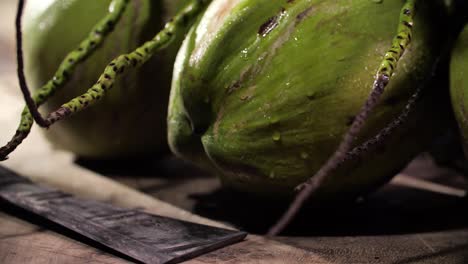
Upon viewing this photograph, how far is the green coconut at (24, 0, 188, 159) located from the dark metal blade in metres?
0.16

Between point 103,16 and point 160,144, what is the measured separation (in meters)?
0.24

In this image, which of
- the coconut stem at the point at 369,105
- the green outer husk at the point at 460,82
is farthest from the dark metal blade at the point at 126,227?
the green outer husk at the point at 460,82

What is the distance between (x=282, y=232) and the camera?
1.01 metres

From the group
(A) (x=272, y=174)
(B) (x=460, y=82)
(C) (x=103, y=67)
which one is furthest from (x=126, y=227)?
(B) (x=460, y=82)

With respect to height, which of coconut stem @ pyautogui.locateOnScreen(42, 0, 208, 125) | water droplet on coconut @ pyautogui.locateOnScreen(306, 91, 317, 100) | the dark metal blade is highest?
coconut stem @ pyautogui.locateOnScreen(42, 0, 208, 125)

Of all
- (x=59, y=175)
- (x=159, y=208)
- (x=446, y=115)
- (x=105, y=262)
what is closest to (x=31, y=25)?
(x=59, y=175)

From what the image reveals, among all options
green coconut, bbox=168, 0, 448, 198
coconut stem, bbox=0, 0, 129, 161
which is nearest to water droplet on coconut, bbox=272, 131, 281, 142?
green coconut, bbox=168, 0, 448, 198

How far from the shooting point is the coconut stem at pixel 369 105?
75 cm

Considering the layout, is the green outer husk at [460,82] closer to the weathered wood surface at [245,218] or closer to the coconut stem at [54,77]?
the weathered wood surface at [245,218]

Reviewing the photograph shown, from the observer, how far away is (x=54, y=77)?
3.25ft

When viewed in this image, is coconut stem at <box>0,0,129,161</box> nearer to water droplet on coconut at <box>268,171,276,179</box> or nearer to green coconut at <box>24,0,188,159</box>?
green coconut at <box>24,0,188,159</box>

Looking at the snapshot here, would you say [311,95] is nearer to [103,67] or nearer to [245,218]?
[245,218]

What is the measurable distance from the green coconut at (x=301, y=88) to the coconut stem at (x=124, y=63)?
6cm

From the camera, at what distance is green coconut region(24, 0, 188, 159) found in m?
1.17
